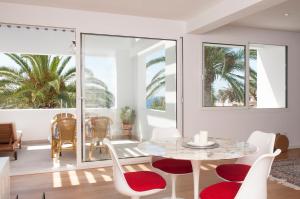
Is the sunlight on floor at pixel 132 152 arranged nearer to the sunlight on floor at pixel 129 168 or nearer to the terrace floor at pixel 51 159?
the terrace floor at pixel 51 159

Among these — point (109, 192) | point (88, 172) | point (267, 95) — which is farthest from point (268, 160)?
point (267, 95)

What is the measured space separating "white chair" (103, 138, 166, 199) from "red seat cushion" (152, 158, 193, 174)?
13.8 inches

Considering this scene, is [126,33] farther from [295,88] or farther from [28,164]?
[295,88]

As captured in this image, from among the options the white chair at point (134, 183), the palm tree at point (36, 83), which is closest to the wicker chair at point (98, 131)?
the white chair at point (134, 183)

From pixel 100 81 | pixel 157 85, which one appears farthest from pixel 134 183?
pixel 157 85

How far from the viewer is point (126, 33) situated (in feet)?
14.8

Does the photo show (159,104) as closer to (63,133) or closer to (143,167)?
(143,167)

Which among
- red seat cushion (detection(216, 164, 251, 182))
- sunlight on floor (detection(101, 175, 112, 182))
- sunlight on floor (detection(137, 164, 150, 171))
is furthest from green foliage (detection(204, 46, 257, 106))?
red seat cushion (detection(216, 164, 251, 182))

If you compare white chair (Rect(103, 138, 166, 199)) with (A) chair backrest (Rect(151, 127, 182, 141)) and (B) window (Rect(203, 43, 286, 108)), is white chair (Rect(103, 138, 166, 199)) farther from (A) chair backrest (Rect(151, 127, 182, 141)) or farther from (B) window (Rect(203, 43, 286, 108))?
(B) window (Rect(203, 43, 286, 108))

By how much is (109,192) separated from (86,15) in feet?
8.88

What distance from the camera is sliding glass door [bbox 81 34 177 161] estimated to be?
4.38 m

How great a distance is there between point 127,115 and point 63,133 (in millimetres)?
1324

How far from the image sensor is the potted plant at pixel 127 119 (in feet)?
15.0

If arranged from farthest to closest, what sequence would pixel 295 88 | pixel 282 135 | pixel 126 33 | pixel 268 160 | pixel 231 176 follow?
pixel 295 88, pixel 282 135, pixel 126 33, pixel 231 176, pixel 268 160
